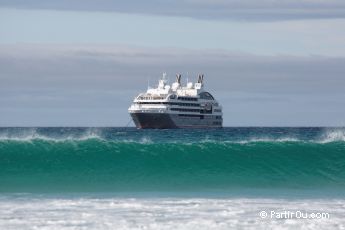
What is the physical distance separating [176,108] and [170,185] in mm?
90732

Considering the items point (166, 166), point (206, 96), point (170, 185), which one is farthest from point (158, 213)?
point (206, 96)

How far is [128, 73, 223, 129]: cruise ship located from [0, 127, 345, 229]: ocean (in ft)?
249

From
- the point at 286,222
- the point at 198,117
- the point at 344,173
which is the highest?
the point at 198,117

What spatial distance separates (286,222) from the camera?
1920 centimetres

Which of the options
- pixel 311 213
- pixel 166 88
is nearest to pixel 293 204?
pixel 311 213

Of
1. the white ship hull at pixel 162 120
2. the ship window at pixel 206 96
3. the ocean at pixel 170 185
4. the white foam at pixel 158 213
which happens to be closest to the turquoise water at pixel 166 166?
the ocean at pixel 170 185

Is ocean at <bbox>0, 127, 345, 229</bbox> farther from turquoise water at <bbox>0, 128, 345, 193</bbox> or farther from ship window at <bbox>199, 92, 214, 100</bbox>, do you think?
ship window at <bbox>199, 92, 214, 100</bbox>

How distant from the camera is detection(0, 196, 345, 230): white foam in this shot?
18797mm

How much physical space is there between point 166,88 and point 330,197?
100127mm

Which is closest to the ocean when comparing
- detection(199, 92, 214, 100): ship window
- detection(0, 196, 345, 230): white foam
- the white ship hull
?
detection(0, 196, 345, 230): white foam

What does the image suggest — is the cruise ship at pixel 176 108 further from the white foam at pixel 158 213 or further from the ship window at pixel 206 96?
the white foam at pixel 158 213

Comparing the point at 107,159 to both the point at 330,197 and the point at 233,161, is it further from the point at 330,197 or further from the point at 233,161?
the point at 330,197

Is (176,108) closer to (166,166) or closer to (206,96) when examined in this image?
(206,96)

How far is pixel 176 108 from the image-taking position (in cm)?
12138
